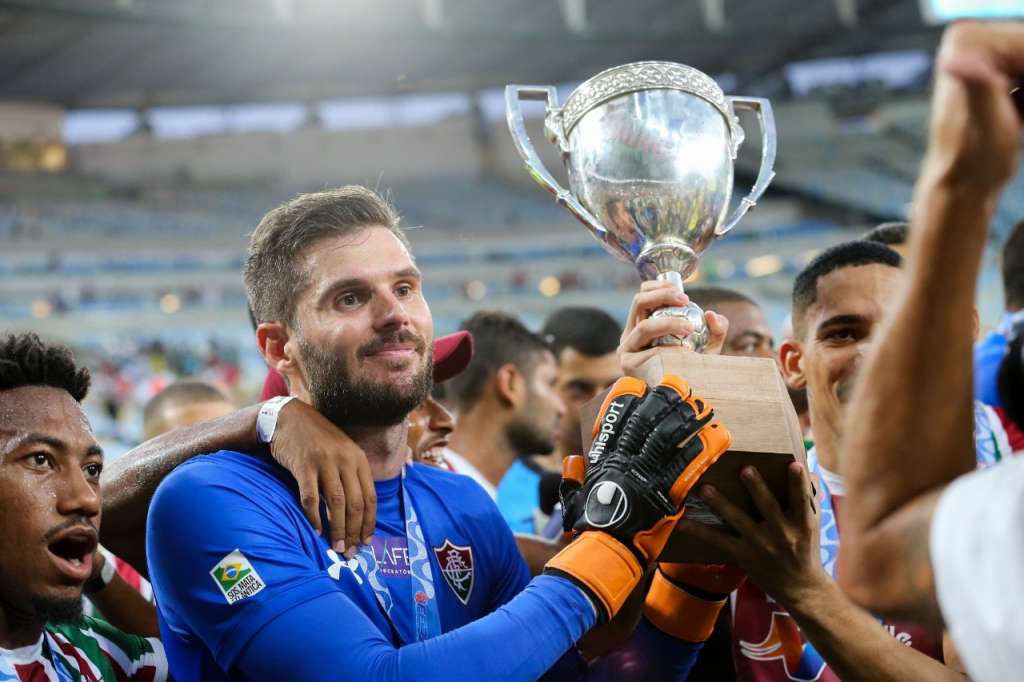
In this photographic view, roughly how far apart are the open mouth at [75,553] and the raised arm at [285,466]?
6.9 inches

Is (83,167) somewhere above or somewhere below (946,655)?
above

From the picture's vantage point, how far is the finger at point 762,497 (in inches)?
73.1

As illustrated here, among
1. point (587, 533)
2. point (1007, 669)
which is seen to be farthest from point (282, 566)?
point (1007, 669)

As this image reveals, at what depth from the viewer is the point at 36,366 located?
2.27 metres

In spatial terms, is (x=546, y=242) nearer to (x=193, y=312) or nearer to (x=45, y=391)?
(x=193, y=312)

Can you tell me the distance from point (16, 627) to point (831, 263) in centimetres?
199

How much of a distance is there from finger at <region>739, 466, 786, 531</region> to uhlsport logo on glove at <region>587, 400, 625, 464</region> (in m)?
0.24

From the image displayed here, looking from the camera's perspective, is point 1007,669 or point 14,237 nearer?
point 1007,669

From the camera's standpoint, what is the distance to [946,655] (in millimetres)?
2152

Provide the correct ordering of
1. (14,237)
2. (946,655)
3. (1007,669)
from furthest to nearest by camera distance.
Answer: (14,237), (946,655), (1007,669)

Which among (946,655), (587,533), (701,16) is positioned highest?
(701,16)

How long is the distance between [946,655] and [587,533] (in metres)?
0.86

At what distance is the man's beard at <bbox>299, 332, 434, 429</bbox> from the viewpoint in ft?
6.97

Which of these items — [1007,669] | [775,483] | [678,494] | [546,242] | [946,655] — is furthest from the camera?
[546,242]
